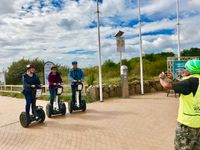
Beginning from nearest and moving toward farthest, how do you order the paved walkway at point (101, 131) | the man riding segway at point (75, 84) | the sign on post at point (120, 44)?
the paved walkway at point (101, 131) → the man riding segway at point (75, 84) → the sign on post at point (120, 44)

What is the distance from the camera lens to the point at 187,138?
3.77 metres

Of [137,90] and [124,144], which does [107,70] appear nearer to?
[137,90]

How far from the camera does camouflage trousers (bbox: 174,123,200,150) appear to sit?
12.3ft

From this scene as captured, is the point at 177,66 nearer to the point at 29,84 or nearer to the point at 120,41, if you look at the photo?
the point at 120,41

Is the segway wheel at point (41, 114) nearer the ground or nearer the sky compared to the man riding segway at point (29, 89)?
nearer the ground

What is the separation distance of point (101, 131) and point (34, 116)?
7.62ft

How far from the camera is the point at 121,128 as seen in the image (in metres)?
7.90

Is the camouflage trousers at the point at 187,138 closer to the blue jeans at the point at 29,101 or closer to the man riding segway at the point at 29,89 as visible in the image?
the man riding segway at the point at 29,89

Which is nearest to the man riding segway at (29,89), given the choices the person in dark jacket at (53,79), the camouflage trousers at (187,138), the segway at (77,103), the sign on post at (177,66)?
the person in dark jacket at (53,79)

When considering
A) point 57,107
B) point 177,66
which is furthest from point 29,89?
point 177,66

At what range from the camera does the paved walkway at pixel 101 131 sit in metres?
6.51

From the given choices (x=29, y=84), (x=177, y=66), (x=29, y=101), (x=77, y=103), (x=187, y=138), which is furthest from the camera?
(x=177, y=66)

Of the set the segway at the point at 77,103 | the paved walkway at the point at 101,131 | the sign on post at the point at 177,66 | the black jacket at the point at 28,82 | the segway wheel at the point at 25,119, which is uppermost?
the sign on post at the point at 177,66

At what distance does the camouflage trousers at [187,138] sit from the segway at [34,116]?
5.44m
